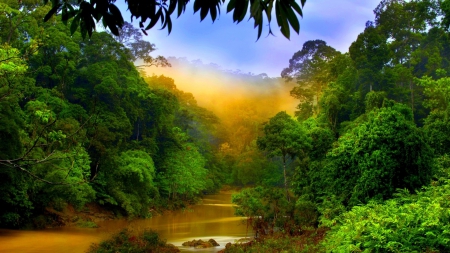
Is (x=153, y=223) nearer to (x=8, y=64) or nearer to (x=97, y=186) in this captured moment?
(x=97, y=186)

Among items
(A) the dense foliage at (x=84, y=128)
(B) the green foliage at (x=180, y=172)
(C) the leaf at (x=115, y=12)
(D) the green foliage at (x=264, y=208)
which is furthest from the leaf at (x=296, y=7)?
(B) the green foliage at (x=180, y=172)

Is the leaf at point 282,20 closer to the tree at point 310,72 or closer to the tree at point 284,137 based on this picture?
the tree at point 284,137

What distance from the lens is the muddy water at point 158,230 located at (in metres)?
14.5

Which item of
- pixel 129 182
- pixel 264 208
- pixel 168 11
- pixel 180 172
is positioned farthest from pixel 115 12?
pixel 180 172

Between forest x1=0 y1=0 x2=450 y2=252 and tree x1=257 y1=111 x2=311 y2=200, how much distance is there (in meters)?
0.07

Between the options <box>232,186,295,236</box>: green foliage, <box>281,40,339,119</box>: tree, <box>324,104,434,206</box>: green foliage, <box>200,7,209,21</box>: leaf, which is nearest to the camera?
<box>200,7,209,21</box>: leaf

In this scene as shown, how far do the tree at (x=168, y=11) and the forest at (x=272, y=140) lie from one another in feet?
5.16

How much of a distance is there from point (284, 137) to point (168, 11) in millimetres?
18125

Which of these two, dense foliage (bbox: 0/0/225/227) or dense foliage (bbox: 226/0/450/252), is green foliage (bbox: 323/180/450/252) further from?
dense foliage (bbox: 0/0/225/227)

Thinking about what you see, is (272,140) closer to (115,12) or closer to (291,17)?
(115,12)

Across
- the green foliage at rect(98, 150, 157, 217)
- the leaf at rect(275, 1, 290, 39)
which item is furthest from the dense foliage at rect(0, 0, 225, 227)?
the leaf at rect(275, 1, 290, 39)

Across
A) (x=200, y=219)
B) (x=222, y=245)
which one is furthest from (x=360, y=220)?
(x=200, y=219)

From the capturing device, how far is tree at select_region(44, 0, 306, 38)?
1.48 m

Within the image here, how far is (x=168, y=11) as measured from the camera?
1.84 meters
